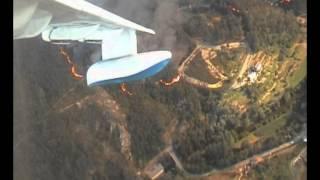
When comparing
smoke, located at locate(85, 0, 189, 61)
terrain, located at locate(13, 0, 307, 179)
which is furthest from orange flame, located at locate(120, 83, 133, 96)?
smoke, located at locate(85, 0, 189, 61)

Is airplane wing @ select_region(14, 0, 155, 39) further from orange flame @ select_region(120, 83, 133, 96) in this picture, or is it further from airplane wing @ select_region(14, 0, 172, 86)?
orange flame @ select_region(120, 83, 133, 96)

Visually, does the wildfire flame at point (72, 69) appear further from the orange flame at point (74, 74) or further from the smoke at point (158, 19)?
the smoke at point (158, 19)

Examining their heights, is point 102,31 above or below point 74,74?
above

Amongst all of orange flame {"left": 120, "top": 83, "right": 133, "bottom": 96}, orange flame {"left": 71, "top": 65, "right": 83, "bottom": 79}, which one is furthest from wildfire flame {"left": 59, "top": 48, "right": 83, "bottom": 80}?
orange flame {"left": 120, "top": 83, "right": 133, "bottom": 96}

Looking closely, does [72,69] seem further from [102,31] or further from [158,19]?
[158,19]

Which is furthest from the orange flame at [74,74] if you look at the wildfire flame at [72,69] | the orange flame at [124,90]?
the orange flame at [124,90]

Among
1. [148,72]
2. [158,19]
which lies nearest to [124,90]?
[148,72]

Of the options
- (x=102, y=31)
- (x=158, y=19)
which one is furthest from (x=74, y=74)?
(x=158, y=19)

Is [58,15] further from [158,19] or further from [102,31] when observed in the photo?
[158,19]

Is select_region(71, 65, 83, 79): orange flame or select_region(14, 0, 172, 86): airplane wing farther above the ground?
select_region(14, 0, 172, 86): airplane wing

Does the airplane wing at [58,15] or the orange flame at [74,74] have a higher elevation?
the airplane wing at [58,15]
